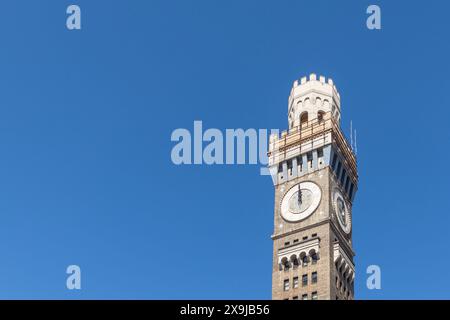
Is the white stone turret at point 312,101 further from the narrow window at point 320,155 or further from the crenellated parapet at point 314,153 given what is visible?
the narrow window at point 320,155

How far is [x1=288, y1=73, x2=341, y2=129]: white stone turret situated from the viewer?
12456 centimetres

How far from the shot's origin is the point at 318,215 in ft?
365

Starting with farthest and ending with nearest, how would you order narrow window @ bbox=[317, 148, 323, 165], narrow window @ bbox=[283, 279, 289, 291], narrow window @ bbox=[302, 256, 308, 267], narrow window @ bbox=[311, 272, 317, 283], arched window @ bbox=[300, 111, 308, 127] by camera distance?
arched window @ bbox=[300, 111, 308, 127] → narrow window @ bbox=[317, 148, 323, 165] → narrow window @ bbox=[302, 256, 308, 267] → narrow window @ bbox=[283, 279, 289, 291] → narrow window @ bbox=[311, 272, 317, 283]

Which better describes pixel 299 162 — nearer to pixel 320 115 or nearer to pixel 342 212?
pixel 342 212

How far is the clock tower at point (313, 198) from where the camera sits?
108 m

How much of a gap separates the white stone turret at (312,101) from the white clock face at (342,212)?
13353mm

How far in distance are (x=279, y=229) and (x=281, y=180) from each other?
7997mm

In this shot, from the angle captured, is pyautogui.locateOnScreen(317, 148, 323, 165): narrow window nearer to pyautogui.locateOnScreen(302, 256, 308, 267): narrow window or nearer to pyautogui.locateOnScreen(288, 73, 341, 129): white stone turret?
pyautogui.locateOnScreen(288, 73, 341, 129): white stone turret

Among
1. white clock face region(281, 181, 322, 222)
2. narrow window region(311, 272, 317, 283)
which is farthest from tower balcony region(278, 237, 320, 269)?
white clock face region(281, 181, 322, 222)

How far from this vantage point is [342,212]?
115938mm

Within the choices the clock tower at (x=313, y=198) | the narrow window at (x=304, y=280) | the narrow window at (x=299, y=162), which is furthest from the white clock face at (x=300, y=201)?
the narrow window at (x=304, y=280)

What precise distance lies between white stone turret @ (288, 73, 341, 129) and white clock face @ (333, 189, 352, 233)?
13353 millimetres
